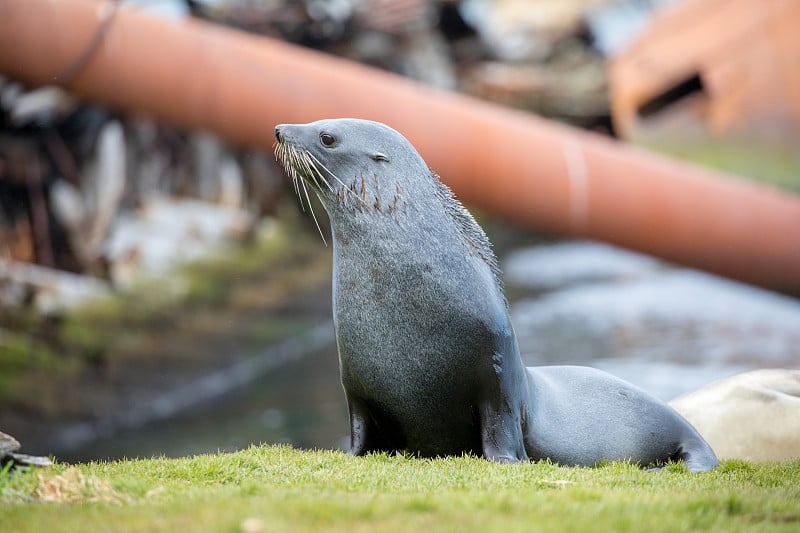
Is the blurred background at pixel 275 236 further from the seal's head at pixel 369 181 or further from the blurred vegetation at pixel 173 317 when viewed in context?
the seal's head at pixel 369 181

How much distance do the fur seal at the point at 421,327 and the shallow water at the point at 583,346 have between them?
4462mm

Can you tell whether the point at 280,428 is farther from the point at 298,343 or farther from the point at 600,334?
the point at 600,334

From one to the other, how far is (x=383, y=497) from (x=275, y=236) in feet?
41.6

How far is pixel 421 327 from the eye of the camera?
5160 mm

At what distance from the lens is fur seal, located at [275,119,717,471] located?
5.16 metres

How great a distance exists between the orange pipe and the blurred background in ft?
3.64

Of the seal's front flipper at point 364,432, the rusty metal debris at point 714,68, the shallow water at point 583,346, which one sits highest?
the rusty metal debris at point 714,68

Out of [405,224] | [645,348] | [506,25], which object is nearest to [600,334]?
[645,348]

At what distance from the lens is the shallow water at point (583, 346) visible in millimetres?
12203

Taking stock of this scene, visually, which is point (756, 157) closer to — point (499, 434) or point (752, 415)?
point (752, 415)

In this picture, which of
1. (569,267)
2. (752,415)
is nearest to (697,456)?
(752,415)

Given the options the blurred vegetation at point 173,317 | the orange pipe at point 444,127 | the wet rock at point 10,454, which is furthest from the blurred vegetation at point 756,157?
the wet rock at point 10,454

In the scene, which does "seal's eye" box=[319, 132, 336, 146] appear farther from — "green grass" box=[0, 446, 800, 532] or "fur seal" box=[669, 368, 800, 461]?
"fur seal" box=[669, 368, 800, 461]

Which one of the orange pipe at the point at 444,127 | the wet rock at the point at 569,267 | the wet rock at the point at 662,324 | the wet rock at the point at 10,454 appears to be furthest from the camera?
the wet rock at the point at 569,267
